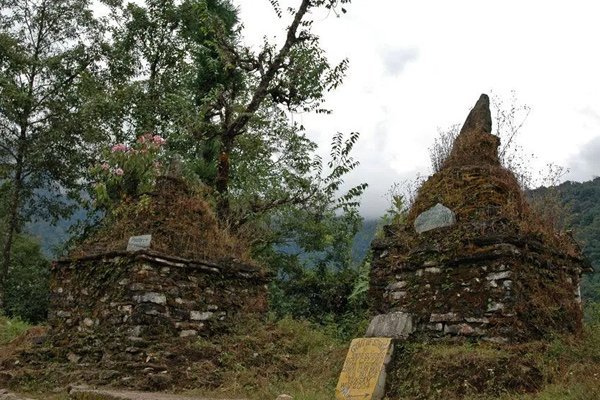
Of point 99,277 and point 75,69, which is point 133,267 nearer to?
point 99,277

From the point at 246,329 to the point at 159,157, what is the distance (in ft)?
13.1

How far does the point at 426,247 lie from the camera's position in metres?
8.04

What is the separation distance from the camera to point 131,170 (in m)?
10.8

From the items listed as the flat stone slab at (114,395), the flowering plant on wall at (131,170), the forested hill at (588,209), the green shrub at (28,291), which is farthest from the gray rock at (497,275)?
the green shrub at (28,291)

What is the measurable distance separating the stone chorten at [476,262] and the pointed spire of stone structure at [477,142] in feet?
0.05

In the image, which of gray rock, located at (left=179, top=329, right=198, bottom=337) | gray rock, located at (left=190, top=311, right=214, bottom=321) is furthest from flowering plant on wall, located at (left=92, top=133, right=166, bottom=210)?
gray rock, located at (left=179, top=329, right=198, bottom=337)

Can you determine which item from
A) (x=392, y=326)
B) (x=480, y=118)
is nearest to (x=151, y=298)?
(x=392, y=326)

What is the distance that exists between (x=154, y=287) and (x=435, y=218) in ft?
12.7

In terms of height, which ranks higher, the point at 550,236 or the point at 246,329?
the point at 550,236

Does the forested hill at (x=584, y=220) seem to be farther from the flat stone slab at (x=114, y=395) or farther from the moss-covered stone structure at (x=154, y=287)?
the flat stone slab at (x=114, y=395)

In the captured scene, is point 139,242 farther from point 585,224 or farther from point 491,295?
point 585,224

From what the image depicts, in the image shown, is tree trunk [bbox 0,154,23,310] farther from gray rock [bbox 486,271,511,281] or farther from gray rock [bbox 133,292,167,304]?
gray rock [bbox 486,271,511,281]

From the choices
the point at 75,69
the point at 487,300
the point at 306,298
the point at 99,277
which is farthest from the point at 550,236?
the point at 75,69

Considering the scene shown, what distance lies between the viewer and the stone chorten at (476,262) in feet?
23.8
